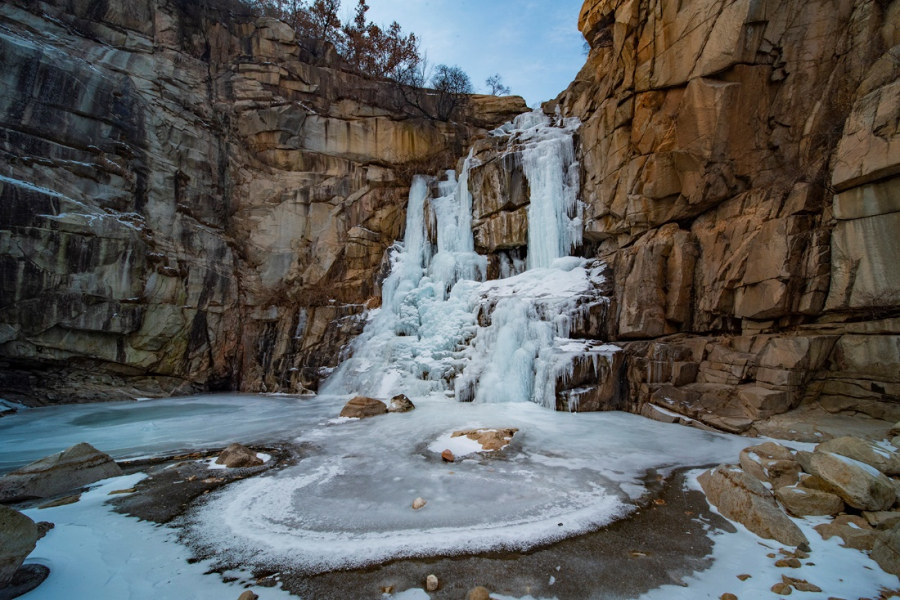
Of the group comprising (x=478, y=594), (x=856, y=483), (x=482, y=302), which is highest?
(x=482, y=302)

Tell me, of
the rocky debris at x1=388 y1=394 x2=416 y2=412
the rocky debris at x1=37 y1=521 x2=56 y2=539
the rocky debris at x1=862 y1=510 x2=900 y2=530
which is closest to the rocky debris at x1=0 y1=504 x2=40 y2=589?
the rocky debris at x1=37 y1=521 x2=56 y2=539

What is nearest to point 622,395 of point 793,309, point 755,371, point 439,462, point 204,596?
point 755,371

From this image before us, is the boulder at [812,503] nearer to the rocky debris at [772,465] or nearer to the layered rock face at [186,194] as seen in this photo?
the rocky debris at [772,465]

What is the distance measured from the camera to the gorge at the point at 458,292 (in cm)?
376

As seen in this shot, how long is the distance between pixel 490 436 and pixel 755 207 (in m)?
7.60

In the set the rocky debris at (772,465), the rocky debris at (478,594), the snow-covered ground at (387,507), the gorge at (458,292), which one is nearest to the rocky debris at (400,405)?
the gorge at (458,292)

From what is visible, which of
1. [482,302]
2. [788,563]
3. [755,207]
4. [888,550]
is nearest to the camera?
[888,550]

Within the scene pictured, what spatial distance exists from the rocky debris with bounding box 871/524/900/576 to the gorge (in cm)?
2

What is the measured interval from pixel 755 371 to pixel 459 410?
19.9 feet

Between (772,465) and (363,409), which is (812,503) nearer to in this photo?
(772,465)

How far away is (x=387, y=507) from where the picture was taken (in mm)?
4258

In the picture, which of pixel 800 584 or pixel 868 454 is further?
pixel 868 454

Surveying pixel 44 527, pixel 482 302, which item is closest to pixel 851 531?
pixel 44 527

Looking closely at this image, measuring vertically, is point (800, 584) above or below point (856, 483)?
below
